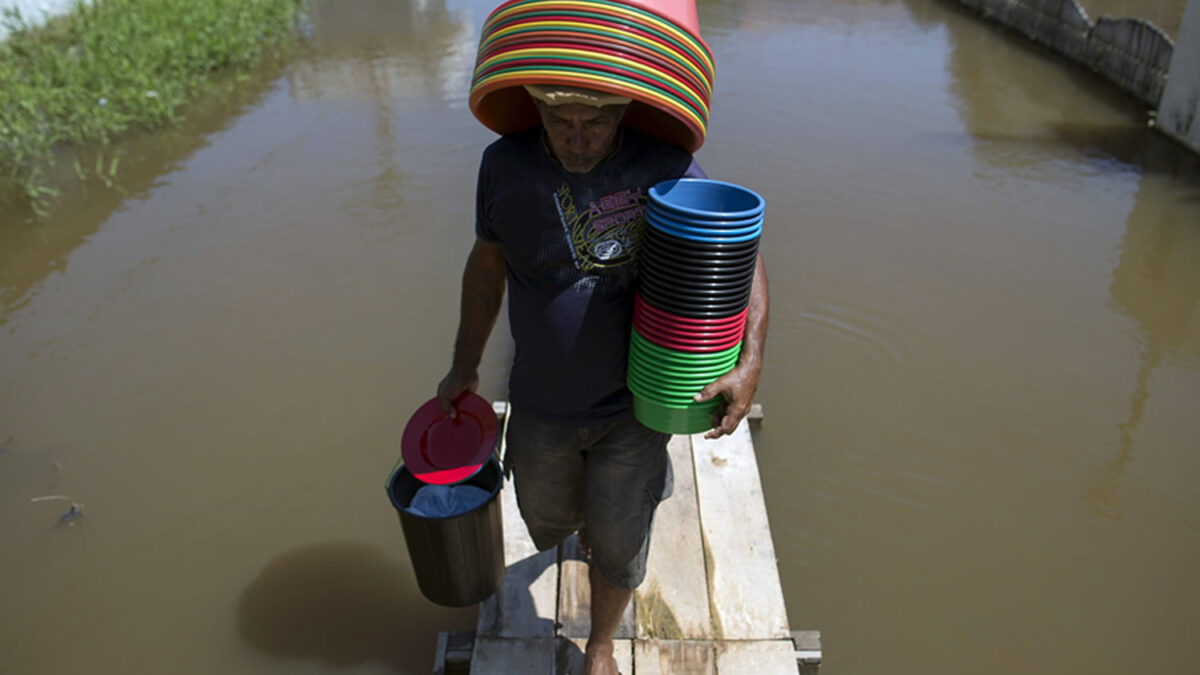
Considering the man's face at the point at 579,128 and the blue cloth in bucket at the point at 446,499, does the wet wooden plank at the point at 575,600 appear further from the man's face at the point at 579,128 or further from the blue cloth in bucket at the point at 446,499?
the man's face at the point at 579,128

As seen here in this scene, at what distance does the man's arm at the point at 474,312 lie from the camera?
2131 millimetres

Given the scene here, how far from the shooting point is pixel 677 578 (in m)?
2.79

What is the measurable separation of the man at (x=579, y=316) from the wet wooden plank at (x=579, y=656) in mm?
293

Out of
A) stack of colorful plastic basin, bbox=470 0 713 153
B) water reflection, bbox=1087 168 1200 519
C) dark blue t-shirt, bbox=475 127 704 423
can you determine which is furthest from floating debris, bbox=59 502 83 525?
water reflection, bbox=1087 168 1200 519

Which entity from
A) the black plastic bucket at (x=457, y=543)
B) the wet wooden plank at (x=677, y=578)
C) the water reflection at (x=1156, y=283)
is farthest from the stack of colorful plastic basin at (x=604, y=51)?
the water reflection at (x=1156, y=283)

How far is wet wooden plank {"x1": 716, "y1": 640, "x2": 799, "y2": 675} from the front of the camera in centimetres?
251

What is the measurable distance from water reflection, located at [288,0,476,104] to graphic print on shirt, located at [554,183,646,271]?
691cm

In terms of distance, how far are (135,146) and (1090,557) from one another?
7.75 meters

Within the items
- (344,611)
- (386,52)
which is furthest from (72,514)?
(386,52)

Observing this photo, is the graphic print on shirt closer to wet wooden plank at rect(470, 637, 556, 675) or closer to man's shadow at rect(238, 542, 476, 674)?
wet wooden plank at rect(470, 637, 556, 675)

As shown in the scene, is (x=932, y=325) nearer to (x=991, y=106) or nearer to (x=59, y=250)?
(x=991, y=106)

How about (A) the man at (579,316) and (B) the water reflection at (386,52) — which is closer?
(A) the man at (579,316)

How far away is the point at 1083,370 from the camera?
4.24 metres

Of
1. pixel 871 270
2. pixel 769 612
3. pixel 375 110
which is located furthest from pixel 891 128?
pixel 769 612
